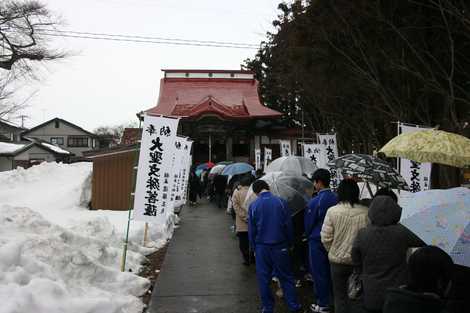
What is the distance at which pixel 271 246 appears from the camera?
550 cm

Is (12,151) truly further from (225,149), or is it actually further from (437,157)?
(437,157)

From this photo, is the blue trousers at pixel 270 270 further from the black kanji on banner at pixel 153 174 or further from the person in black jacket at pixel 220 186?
the person in black jacket at pixel 220 186

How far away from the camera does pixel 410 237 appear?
383 centimetres

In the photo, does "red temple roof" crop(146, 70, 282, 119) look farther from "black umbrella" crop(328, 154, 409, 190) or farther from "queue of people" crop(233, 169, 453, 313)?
"queue of people" crop(233, 169, 453, 313)

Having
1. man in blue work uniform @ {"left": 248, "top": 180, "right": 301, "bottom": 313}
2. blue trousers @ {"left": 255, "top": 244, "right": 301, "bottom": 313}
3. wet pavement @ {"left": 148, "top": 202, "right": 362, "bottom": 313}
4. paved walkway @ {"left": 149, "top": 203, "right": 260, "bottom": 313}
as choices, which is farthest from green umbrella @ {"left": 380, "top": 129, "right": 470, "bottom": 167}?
paved walkway @ {"left": 149, "top": 203, "right": 260, "bottom": 313}

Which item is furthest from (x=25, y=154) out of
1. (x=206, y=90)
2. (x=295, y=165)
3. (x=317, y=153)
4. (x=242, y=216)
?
(x=242, y=216)

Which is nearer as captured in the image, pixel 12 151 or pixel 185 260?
pixel 185 260

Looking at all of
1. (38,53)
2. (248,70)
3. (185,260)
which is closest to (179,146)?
(185,260)

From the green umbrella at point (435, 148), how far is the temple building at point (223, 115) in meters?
19.7

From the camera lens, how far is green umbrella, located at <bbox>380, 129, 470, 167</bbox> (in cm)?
564

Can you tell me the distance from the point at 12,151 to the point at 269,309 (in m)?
40.8

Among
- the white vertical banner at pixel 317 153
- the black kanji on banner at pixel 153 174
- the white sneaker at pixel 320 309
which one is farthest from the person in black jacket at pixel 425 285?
the white vertical banner at pixel 317 153

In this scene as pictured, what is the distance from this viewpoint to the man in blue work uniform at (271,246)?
5477mm

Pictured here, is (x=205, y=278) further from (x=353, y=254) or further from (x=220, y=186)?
(x=220, y=186)
